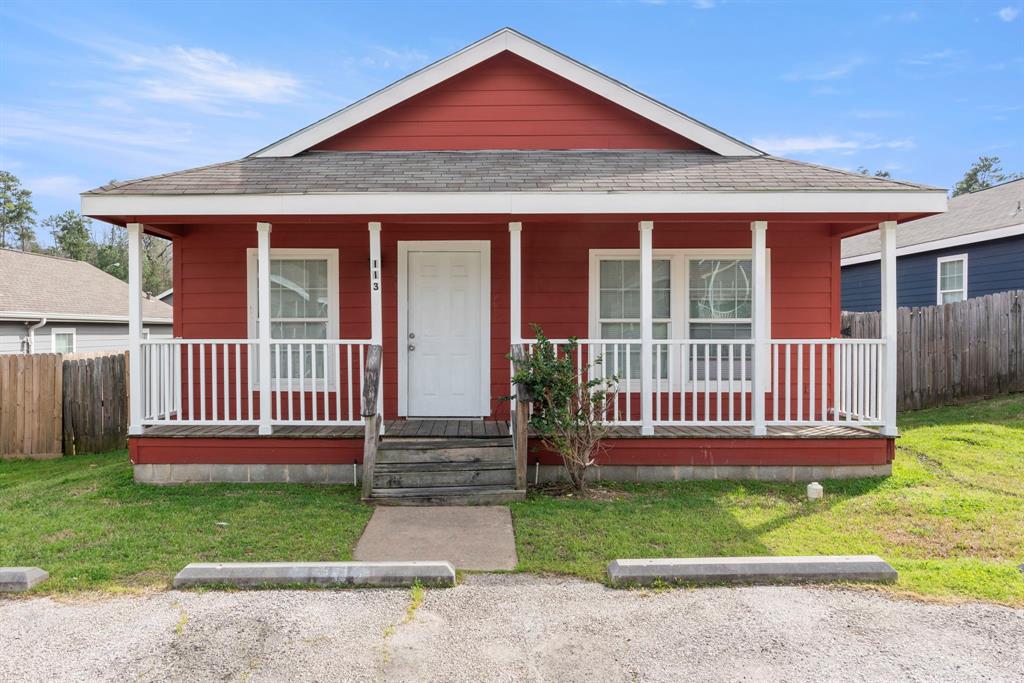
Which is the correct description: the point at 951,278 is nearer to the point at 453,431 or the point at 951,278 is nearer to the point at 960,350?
the point at 960,350

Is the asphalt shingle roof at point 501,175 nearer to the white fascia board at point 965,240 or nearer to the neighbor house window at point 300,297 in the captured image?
the neighbor house window at point 300,297

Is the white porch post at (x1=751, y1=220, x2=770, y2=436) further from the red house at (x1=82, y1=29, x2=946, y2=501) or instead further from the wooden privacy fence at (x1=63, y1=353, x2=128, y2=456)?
the wooden privacy fence at (x1=63, y1=353, x2=128, y2=456)

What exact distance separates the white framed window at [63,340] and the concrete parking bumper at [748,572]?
1726 centimetres

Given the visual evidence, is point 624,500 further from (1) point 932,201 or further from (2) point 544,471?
(1) point 932,201

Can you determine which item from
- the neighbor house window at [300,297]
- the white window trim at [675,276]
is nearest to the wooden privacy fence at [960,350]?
the white window trim at [675,276]

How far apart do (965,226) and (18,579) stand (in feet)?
54.2

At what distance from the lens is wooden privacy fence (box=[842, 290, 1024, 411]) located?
10219 mm

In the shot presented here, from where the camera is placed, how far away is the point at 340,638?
3166 millimetres

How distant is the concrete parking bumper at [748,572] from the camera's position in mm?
3799

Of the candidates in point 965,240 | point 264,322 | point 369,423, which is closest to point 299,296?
point 264,322

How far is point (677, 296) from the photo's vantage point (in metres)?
7.50

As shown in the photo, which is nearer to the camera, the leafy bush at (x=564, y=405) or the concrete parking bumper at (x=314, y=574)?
the concrete parking bumper at (x=314, y=574)

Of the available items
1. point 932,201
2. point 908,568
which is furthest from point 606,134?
point 908,568

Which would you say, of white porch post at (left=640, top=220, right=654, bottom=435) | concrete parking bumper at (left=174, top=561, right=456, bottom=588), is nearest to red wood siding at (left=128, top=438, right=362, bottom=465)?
concrete parking bumper at (left=174, top=561, right=456, bottom=588)
